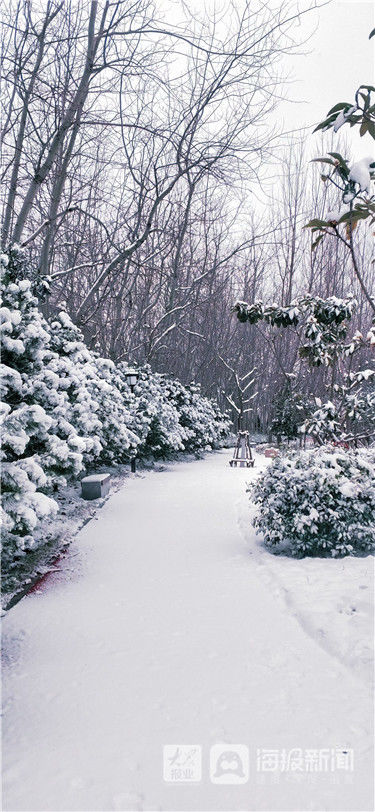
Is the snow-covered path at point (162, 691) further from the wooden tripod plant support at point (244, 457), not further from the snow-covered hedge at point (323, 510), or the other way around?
the wooden tripod plant support at point (244, 457)

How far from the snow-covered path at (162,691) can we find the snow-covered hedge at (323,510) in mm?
614

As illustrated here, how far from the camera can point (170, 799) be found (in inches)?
84.7

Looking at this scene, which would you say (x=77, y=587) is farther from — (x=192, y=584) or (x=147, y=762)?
(x=147, y=762)

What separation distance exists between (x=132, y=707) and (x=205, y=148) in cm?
832

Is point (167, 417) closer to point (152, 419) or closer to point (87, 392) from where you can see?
point (152, 419)

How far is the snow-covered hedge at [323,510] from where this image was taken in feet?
17.8

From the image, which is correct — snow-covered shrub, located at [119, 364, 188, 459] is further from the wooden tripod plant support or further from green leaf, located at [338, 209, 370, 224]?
green leaf, located at [338, 209, 370, 224]

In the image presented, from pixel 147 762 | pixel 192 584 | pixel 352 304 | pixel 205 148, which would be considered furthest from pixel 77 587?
pixel 205 148

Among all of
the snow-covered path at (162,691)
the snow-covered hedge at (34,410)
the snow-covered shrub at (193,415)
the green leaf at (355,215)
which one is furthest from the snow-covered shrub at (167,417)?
the green leaf at (355,215)

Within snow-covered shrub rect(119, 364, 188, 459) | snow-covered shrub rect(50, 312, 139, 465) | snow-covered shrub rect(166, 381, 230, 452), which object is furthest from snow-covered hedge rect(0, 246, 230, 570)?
snow-covered shrub rect(166, 381, 230, 452)

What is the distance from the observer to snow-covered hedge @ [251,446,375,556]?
17.8ft

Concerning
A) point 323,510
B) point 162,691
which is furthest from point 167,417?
point 162,691

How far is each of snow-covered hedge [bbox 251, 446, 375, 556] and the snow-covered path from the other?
2.01 ft

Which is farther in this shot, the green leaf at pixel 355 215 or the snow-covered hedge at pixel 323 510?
the snow-covered hedge at pixel 323 510
